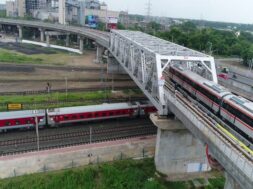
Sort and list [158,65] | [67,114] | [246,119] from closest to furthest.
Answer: [246,119]
[158,65]
[67,114]

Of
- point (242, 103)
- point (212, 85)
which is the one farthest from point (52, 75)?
point (242, 103)

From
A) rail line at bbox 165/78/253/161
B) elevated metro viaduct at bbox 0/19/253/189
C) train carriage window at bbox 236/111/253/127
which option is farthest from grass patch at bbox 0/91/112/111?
train carriage window at bbox 236/111/253/127

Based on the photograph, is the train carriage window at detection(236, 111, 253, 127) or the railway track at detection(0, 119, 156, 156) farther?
the railway track at detection(0, 119, 156, 156)

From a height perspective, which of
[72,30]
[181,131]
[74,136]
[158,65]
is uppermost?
[72,30]

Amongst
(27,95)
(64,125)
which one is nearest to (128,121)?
(64,125)

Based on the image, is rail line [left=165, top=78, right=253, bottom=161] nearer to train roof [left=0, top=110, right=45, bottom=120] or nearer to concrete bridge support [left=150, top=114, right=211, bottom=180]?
concrete bridge support [left=150, top=114, right=211, bottom=180]

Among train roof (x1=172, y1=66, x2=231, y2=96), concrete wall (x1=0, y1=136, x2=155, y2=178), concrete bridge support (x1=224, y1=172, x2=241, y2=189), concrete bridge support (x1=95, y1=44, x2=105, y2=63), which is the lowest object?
concrete wall (x1=0, y1=136, x2=155, y2=178)

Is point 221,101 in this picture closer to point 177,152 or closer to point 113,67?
point 177,152
